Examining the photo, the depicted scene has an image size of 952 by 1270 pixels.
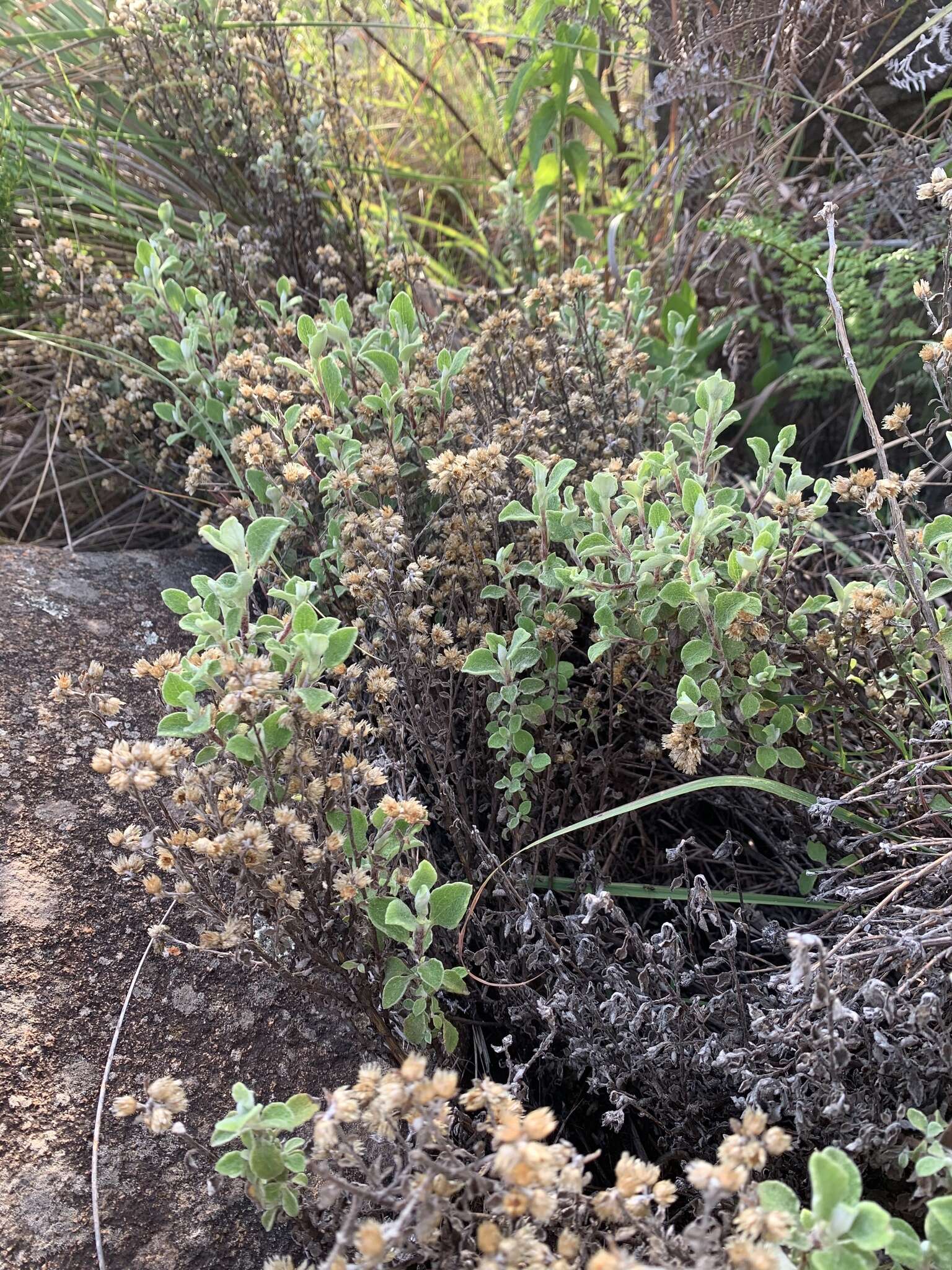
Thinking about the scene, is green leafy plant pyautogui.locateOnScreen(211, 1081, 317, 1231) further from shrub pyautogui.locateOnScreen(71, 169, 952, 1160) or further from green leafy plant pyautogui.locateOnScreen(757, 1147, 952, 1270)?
green leafy plant pyautogui.locateOnScreen(757, 1147, 952, 1270)

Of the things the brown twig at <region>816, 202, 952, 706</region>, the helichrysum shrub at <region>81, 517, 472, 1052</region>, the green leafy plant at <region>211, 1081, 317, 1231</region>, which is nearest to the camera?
the green leafy plant at <region>211, 1081, 317, 1231</region>

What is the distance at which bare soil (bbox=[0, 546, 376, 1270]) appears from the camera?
3.74 feet

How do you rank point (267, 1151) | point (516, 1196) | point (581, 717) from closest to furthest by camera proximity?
point (516, 1196) < point (267, 1151) < point (581, 717)

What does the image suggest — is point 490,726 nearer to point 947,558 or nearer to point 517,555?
point 517,555

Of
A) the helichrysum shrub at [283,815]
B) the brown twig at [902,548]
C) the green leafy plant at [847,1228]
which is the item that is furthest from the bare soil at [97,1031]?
the brown twig at [902,548]

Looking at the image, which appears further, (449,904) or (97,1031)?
(97,1031)

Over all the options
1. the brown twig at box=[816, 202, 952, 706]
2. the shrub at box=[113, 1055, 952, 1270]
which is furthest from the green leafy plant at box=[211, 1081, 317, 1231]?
the brown twig at box=[816, 202, 952, 706]

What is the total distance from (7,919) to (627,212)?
2722mm

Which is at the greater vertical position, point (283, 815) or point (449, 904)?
point (283, 815)

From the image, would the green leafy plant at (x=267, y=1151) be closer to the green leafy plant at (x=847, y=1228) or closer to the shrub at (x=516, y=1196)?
the shrub at (x=516, y=1196)

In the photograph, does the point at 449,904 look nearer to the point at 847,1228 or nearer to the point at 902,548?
the point at 847,1228

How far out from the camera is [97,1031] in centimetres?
128

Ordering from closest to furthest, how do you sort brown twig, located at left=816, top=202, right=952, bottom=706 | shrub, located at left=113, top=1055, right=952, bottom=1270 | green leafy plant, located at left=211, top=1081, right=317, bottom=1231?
1. shrub, located at left=113, top=1055, right=952, bottom=1270
2. green leafy plant, located at left=211, top=1081, right=317, bottom=1231
3. brown twig, located at left=816, top=202, right=952, bottom=706

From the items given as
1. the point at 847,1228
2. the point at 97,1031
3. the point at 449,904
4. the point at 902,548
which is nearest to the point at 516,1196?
the point at 847,1228
